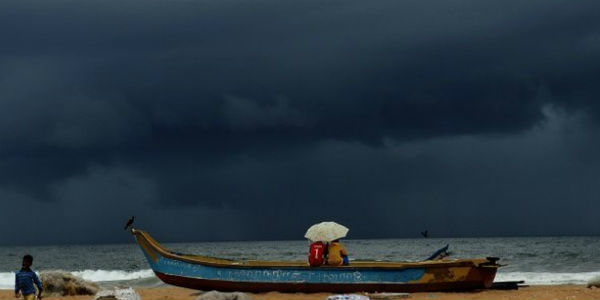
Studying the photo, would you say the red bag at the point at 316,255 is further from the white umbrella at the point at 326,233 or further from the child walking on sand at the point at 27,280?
the child walking on sand at the point at 27,280

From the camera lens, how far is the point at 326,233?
1797cm

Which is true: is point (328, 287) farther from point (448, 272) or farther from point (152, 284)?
point (152, 284)

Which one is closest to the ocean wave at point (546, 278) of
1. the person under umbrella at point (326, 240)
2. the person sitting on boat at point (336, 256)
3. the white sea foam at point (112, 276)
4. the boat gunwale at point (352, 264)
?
the boat gunwale at point (352, 264)

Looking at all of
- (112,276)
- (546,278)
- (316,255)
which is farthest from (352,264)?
(112,276)

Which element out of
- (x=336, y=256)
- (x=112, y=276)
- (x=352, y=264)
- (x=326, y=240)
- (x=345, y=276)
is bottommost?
(x=345, y=276)

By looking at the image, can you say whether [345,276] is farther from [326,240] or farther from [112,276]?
[112,276]

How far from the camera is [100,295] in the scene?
15016mm

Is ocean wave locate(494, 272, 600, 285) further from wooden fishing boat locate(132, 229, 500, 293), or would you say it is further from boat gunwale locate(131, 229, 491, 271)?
boat gunwale locate(131, 229, 491, 271)

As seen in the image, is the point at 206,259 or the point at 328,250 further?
the point at 206,259

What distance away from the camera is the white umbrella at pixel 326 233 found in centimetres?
1794

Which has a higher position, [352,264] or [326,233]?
[326,233]

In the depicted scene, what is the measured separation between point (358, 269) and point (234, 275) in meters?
3.45

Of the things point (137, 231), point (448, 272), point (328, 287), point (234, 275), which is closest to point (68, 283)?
point (137, 231)

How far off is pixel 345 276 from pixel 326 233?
4.14ft
